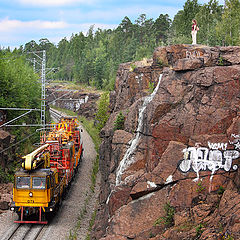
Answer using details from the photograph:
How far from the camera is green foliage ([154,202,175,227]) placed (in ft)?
36.1

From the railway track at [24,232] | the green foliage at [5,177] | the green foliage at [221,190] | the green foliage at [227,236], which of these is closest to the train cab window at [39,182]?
the railway track at [24,232]

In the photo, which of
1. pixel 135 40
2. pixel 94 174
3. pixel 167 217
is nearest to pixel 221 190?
pixel 167 217

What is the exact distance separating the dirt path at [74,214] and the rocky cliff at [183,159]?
3201mm

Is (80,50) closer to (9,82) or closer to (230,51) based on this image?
(9,82)

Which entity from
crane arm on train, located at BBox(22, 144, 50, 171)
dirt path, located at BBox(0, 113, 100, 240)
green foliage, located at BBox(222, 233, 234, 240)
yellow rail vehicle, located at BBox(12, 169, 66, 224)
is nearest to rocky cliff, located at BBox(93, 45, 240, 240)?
green foliage, located at BBox(222, 233, 234, 240)

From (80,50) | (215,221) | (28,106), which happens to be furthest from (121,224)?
(80,50)

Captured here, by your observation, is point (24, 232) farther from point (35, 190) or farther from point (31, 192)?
point (35, 190)

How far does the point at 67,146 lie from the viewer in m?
22.4

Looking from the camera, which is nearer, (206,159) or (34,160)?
(206,159)

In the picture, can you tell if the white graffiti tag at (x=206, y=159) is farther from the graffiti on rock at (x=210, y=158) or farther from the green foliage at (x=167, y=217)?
the green foliage at (x=167, y=217)

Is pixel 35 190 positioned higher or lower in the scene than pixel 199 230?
lower

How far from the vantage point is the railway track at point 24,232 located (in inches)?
616

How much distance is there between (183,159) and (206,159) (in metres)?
0.83

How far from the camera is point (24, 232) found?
16281 millimetres
